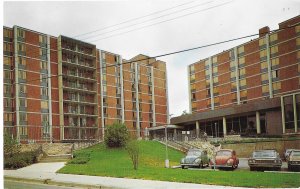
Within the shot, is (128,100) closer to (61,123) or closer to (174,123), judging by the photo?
(174,123)

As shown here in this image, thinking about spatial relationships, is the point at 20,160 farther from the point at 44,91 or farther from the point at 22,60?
the point at 44,91

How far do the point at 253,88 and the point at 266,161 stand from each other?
155 feet

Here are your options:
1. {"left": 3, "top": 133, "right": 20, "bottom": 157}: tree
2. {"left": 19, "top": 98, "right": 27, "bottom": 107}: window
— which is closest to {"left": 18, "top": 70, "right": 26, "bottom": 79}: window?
{"left": 19, "top": 98, "right": 27, "bottom": 107}: window

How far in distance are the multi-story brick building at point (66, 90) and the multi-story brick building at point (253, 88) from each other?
12.4 metres

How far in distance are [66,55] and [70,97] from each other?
7911 millimetres

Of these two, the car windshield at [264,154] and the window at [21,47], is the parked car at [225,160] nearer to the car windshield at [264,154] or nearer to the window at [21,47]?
the car windshield at [264,154]

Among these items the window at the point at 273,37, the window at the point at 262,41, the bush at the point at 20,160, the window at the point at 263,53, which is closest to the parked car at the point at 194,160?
the bush at the point at 20,160

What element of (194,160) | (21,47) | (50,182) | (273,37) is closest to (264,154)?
(194,160)

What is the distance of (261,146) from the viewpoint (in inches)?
1674

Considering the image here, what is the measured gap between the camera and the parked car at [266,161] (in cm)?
2459

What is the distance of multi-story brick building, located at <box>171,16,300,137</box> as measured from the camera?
187 feet

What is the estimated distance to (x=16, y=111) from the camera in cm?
5547

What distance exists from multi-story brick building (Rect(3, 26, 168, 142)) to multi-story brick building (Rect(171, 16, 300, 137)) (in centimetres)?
1239

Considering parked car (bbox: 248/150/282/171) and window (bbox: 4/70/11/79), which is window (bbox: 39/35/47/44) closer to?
window (bbox: 4/70/11/79)
